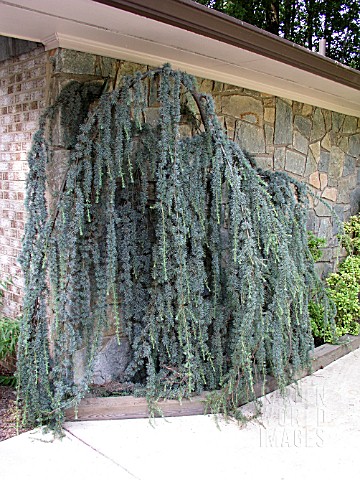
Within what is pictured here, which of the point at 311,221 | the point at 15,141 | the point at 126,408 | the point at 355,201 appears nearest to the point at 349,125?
the point at 355,201

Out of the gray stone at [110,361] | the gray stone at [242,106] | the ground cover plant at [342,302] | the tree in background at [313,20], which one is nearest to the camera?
the gray stone at [110,361]

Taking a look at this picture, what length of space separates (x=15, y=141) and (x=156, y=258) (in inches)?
51.8

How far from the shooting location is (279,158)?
4.57 m

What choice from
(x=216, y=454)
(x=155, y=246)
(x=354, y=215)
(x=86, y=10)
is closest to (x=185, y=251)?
(x=155, y=246)

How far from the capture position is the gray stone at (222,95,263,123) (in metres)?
4.03

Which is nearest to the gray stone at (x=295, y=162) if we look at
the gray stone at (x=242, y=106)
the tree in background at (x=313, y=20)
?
the gray stone at (x=242, y=106)

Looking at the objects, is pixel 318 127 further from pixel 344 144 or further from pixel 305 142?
pixel 344 144

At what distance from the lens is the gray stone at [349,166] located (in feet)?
18.3

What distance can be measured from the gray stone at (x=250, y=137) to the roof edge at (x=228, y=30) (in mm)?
721

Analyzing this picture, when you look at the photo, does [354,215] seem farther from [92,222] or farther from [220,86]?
[92,222]

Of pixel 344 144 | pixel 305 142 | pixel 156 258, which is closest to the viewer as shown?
pixel 156 258

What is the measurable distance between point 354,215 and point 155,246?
3324mm

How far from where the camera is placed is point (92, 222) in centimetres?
309

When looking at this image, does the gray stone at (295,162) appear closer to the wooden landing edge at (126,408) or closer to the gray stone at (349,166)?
the gray stone at (349,166)
